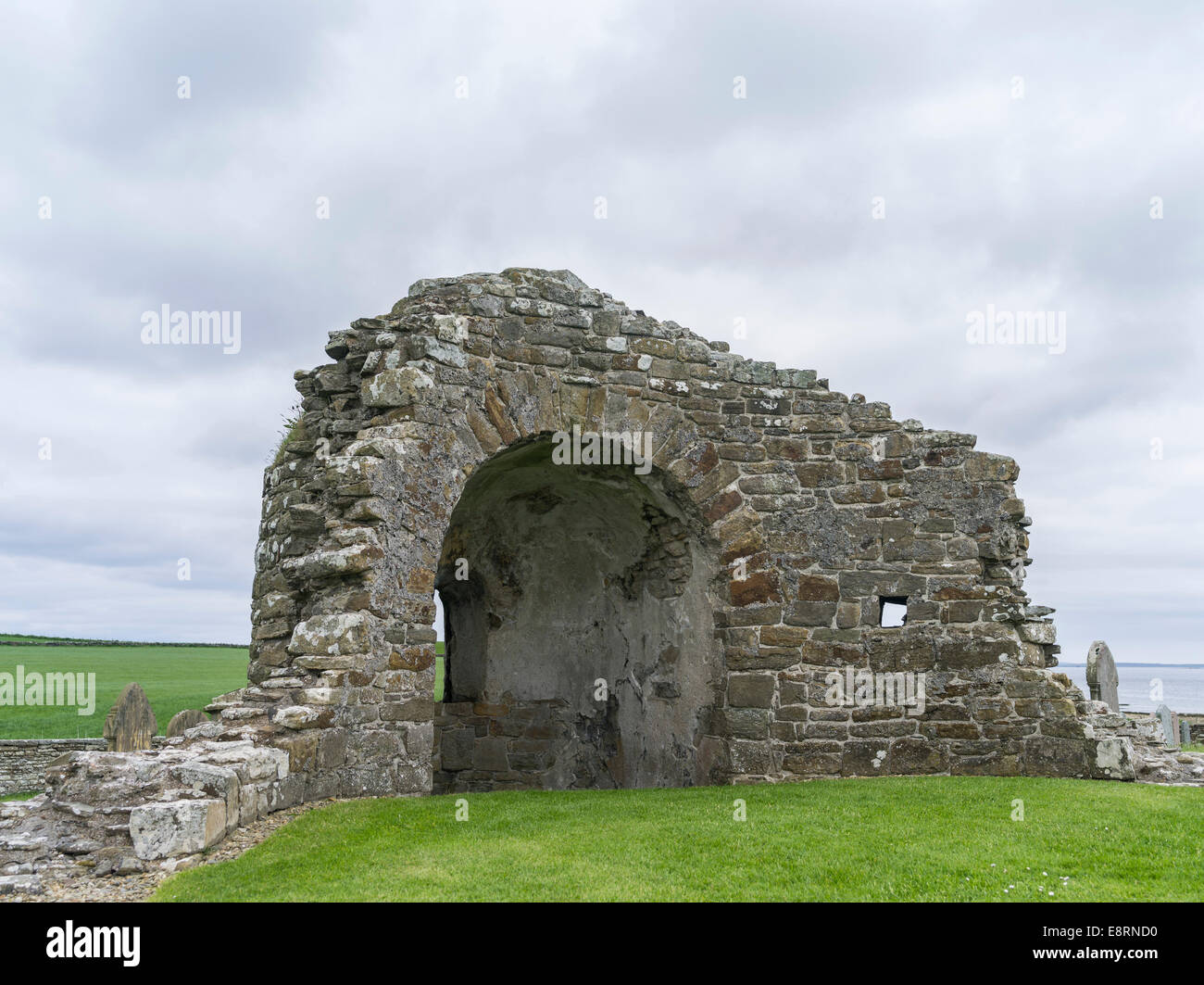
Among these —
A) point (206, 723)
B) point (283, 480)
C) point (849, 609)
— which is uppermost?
point (283, 480)

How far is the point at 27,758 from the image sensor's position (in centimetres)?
1548

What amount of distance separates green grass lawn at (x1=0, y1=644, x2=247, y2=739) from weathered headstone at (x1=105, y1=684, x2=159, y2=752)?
1.50 metres

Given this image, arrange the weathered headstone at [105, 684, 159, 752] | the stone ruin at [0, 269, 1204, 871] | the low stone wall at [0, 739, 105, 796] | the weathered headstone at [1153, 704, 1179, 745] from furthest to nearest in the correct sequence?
1. the weathered headstone at [1153, 704, 1179, 745]
2. the low stone wall at [0, 739, 105, 796]
3. the weathered headstone at [105, 684, 159, 752]
4. the stone ruin at [0, 269, 1204, 871]

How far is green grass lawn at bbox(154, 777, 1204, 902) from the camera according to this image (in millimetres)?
4551

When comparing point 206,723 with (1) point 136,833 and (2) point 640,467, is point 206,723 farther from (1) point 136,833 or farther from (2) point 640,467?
(2) point 640,467

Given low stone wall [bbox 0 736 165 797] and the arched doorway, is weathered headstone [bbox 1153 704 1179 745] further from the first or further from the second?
low stone wall [bbox 0 736 165 797]

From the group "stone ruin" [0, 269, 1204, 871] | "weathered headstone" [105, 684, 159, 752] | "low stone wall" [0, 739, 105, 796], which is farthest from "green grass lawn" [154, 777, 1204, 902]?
A: "low stone wall" [0, 739, 105, 796]

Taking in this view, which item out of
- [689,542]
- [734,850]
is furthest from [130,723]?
[734,850]

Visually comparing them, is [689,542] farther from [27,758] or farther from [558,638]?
[27,758]

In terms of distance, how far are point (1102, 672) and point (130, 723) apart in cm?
1338

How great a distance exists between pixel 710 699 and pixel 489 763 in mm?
3408

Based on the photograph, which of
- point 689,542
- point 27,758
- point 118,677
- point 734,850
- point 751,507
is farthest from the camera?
point 118,677

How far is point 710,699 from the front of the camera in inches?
366
